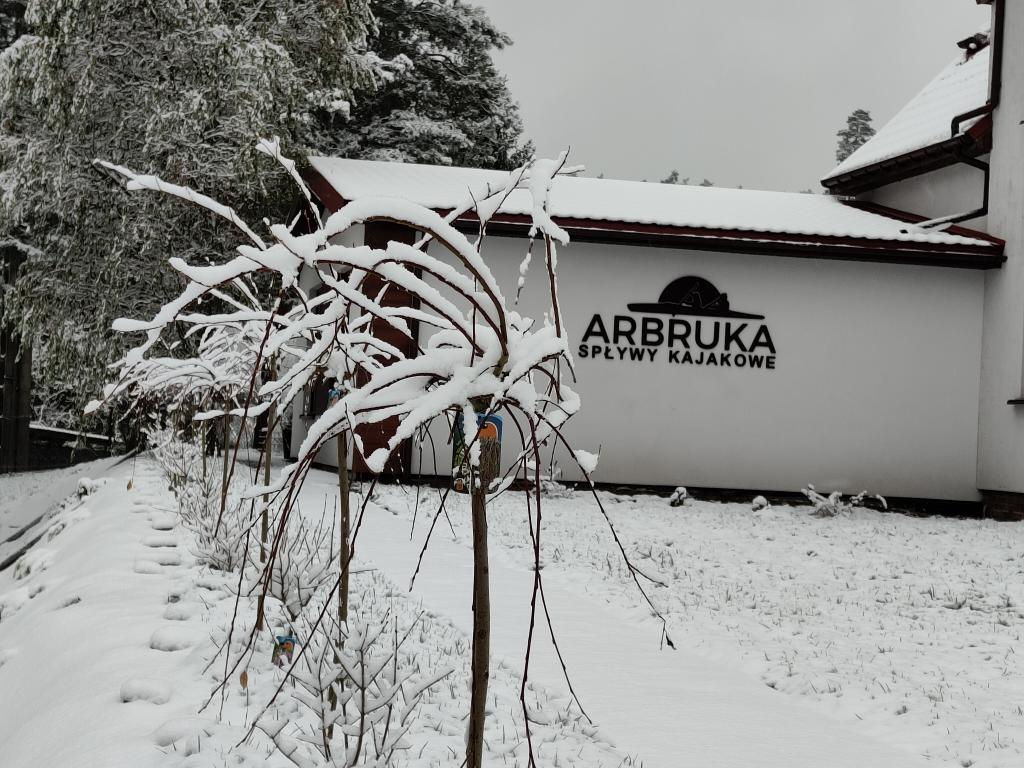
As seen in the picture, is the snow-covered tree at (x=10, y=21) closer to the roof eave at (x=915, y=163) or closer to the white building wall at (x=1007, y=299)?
the roof eave at (x=915, y=163)

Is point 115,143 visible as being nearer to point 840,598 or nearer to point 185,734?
point 840,598

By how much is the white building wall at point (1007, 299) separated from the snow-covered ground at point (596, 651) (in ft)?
12.7

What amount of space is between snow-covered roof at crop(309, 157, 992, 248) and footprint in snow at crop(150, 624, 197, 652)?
318 inches

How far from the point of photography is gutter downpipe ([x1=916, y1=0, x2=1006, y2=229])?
13.5m

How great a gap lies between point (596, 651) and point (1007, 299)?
33.0ft

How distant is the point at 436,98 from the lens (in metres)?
26.7

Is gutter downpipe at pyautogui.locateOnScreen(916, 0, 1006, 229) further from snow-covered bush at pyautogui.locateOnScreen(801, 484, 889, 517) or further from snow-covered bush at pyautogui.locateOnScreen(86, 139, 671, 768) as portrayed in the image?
snow-covered bush at pyautogui.locateOnScreen(86, 139, 671, 768)

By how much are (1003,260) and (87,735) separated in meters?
12.8

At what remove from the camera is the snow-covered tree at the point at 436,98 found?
25.8 meters

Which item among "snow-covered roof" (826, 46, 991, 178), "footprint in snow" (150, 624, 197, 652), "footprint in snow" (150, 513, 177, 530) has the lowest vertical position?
"footprint in snow" (150, 624, 197, 652)

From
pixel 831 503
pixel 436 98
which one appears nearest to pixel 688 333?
pixel 831 503

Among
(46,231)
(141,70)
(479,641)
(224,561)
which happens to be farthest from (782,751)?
(46,231)

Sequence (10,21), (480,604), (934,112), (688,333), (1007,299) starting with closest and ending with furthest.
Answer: (480,604), (1007,299), (688,333), (934,112), (10,21)

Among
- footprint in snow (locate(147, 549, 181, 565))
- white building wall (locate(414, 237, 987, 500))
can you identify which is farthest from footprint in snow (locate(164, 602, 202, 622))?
white building wall (locate(414, 237, 987, 500))
